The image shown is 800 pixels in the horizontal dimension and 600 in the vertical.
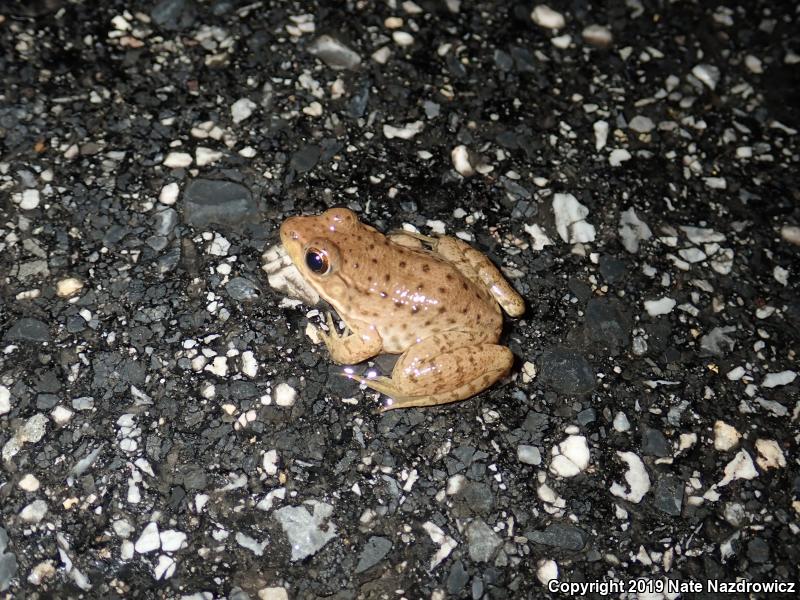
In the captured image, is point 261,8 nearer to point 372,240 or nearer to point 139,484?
point 372,240

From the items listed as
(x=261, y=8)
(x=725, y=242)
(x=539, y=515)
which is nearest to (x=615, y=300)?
(x=725, y=242)

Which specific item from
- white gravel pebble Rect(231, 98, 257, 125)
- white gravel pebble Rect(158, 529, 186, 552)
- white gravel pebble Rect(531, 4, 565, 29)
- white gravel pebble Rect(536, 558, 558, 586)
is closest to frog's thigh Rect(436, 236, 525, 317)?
white gravel pebble Rect(536, 558, 558, 586)

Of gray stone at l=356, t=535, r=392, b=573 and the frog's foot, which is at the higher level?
the frog's foot

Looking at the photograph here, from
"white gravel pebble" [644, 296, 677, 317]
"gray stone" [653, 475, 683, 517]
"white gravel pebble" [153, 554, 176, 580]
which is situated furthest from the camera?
"white gravel pebble" [644, 296, 677, 317]

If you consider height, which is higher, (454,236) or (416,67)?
(416,67)

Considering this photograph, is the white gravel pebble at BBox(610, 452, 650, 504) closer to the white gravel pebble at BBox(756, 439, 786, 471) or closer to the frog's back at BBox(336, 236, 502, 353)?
the white gravel pebble at BBox(756, 439, 786, 471)

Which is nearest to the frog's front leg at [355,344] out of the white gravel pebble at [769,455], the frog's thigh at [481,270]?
the frog's thigh at [481,270]
